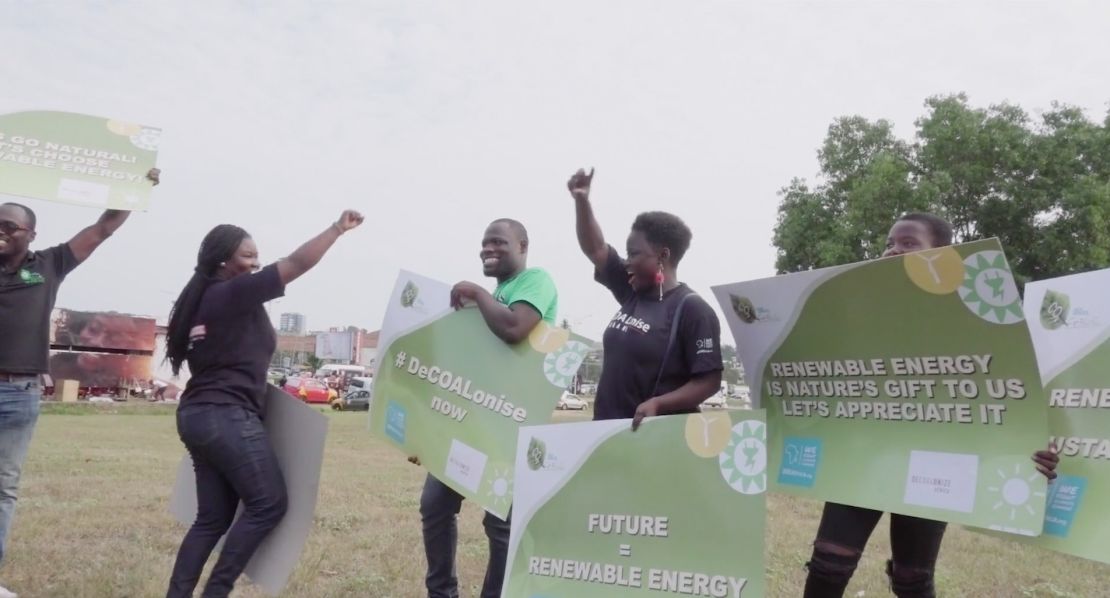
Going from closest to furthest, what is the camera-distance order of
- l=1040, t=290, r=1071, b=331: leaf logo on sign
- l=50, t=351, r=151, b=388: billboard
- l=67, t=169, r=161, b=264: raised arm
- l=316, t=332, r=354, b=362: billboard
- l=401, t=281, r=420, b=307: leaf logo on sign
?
l=1040, t=290, r=1071, b=331: leaf logo on sign → l=401, t=281, r=420, b=307: leaf logo on sign → l=67, t=169, r=161, b=264: raised arm → l=50, t=351, r=151, b=388: billboard → l=316, t=332, r=354, b=362: billboard

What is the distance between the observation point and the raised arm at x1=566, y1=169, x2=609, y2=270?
3.36 metres

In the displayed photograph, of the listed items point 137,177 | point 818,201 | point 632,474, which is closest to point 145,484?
point 137,177

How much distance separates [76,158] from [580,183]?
7.74 ft

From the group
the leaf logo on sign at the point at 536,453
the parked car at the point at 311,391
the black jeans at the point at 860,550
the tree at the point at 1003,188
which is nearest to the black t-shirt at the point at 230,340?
the leaf logo on sign at the point at 536,453

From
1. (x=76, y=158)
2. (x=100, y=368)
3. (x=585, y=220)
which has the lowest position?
(x=100, y=368)

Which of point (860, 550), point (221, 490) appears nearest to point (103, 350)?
point (221, 490)

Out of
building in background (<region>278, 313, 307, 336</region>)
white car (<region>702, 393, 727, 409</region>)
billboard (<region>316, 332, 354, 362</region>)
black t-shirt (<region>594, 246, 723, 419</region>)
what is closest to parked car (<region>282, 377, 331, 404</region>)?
white car (<region>702, 393, 727, 409</region>)

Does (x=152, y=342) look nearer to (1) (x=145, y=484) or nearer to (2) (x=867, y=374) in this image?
(1) (x=145, y=484)

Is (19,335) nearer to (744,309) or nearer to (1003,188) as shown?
(744,309)

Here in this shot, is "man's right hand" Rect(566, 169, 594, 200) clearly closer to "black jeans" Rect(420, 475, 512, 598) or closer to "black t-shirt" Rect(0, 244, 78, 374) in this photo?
"black jeans" Rect(420, 475, 512, 598)

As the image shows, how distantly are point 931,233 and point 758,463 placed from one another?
1180mm

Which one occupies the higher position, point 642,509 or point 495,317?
point 495,317

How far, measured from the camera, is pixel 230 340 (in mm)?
3410

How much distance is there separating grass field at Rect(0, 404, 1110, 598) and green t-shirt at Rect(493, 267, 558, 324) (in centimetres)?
165
